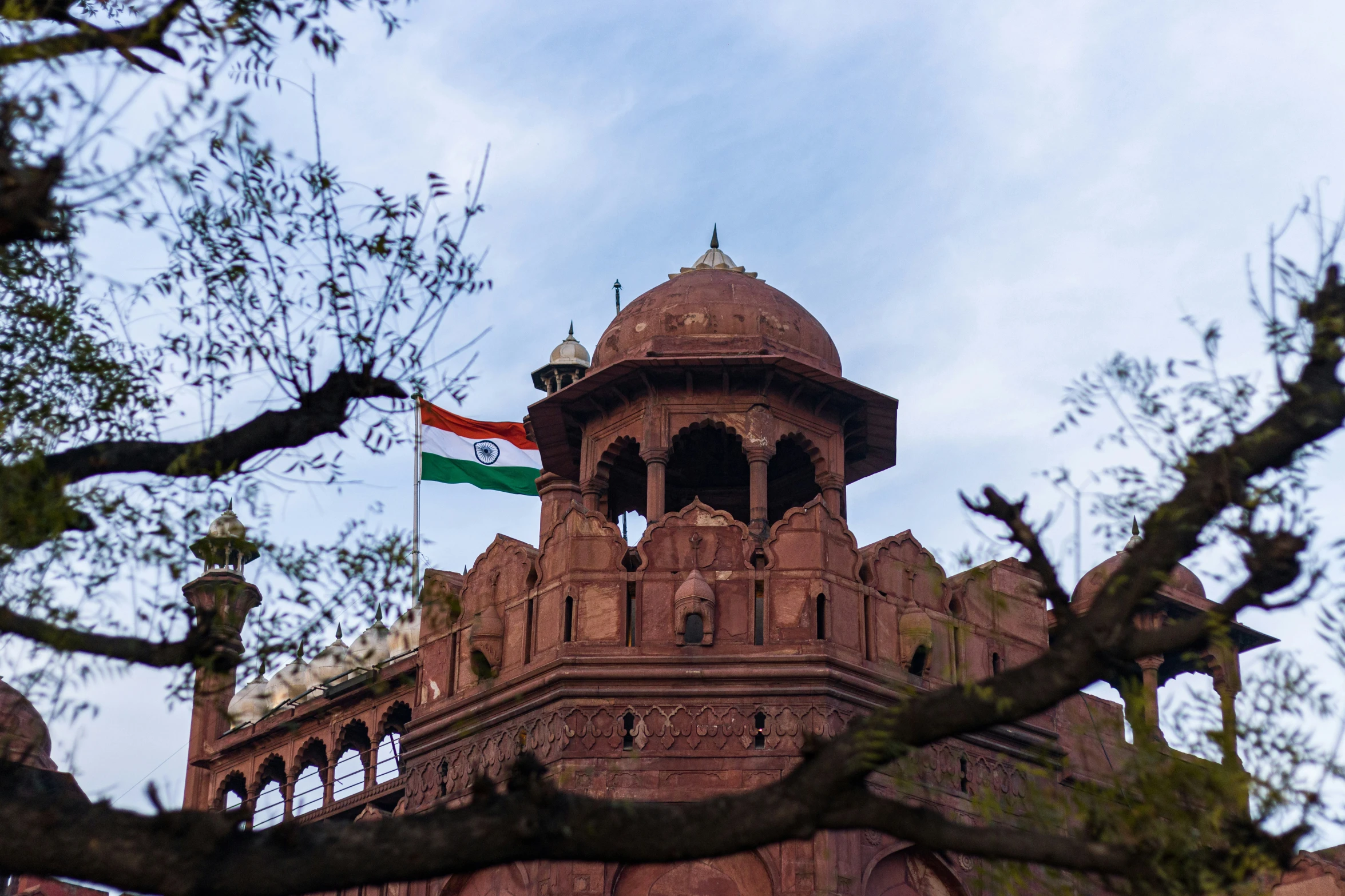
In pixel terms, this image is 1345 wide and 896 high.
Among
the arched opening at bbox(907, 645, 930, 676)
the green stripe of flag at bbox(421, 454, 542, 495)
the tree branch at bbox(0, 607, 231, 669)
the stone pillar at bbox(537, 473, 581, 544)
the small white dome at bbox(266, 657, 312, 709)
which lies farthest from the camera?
the green stripe of flag at bbox(421, 454, 542, 495)

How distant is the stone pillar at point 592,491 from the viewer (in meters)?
19.6

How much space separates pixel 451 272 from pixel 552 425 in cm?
907

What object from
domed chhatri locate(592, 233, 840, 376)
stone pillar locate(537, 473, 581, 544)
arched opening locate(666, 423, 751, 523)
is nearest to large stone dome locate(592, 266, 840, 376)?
domed chhatri locate(592, 233, 840, 376)

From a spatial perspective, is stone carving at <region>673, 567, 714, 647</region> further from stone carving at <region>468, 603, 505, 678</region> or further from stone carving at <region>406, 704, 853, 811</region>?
stone carving at <region>468, 603, 505, 678</region>

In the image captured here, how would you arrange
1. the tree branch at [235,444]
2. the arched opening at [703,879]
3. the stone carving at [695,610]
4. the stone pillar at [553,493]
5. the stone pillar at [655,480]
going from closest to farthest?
the tree branch at [235,444] → the arched opening at [703,879] → the stone carving at [695,610] → the stone pillar at [655,480] → the stone pillar at [553,493]

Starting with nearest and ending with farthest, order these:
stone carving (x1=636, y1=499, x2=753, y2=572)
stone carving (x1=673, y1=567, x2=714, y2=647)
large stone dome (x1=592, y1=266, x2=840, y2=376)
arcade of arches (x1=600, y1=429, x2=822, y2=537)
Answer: stone carving (x1=673, y1=567, x2=714, y2=647) → stone carving (x1=636, y1=499, x2=753, y2=572) → large stone dome (x1=592, y1=266, x2=840, y2=376) → arcade of arches (x1=600, y1=429, x2=822, y2=537)

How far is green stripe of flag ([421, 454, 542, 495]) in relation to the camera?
91.7ft

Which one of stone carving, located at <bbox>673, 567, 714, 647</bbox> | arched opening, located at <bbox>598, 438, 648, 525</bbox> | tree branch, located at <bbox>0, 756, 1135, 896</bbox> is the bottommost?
tree branch, located at <bbox>0, 756, 1135, 896</bbox>

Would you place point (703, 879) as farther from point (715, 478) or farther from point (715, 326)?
point (715, 478)

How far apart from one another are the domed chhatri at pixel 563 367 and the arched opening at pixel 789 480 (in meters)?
8.07

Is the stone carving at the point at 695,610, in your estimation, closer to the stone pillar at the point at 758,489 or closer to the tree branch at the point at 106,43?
the stone pillar at the point at 758,489

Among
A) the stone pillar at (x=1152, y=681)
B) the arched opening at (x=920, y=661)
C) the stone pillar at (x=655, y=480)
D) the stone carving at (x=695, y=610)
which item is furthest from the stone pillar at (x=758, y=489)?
the stone pillar at (x=1152, y=681)

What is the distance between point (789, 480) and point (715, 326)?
2464mm

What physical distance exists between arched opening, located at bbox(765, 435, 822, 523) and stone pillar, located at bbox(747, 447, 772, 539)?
160 cm
